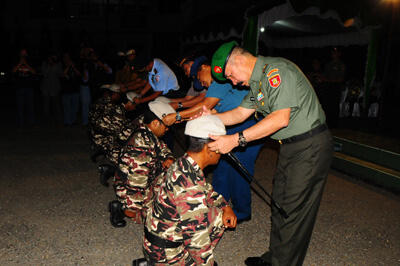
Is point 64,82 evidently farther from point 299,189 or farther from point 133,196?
point 299,189

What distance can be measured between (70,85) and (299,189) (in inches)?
323

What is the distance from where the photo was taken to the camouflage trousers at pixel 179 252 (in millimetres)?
2197

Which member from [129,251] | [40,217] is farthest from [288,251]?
[40,217]

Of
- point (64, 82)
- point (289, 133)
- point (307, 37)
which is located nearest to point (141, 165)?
point (289, 133)

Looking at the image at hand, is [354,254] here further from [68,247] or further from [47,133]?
[47,133]

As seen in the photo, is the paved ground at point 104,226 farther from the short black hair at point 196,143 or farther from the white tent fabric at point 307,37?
the white tent fabric at point 307,37

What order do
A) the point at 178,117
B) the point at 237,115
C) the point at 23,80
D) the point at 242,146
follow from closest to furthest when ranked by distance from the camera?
the point at 242,146 → the point at 237,115 → the point at 178,117 → the point at 23,80

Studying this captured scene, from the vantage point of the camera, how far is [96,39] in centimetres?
2589

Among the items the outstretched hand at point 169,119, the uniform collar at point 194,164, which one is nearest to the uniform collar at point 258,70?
the uniform collar at point 194,164

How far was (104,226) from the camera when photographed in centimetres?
363

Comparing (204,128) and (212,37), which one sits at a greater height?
(212,37)

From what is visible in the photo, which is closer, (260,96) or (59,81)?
(260,96)

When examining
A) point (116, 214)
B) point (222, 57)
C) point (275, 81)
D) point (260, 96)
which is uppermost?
point (222, 57)

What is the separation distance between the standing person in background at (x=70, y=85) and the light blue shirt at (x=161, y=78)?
4429mm
